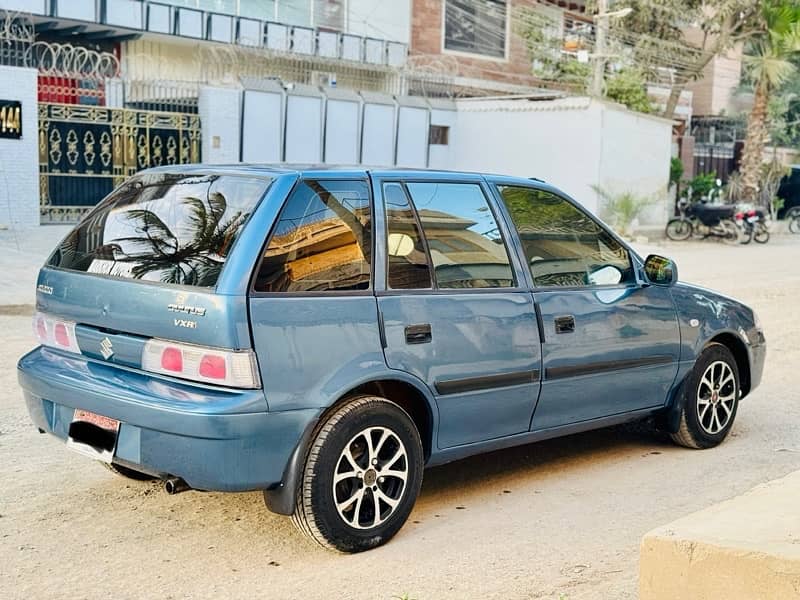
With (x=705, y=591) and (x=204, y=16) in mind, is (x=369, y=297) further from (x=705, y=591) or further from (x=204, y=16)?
(x=204, y=16)

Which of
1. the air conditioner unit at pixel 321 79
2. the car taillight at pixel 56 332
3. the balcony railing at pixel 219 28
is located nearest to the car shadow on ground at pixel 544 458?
the car taillight at pixel 56 332

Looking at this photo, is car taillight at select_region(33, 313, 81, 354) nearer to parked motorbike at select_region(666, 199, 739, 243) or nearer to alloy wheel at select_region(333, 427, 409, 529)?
alloy wheel at select_region(333, 427, 409, 529)

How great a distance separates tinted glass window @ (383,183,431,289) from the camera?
505cm

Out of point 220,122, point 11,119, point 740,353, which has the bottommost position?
point 740,353

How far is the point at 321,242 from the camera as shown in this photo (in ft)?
15.8

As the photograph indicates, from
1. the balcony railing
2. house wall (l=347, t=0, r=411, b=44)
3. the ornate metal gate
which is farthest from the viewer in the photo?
house wall (l=347, t=0, r=411, b=44)

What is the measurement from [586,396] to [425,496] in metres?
1.01

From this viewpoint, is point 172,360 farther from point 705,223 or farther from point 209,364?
point 705,223

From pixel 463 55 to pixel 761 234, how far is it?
34.1ft

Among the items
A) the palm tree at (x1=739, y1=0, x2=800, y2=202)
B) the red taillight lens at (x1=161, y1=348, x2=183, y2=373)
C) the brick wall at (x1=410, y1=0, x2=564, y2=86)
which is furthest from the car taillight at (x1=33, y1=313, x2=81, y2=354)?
the palm tree at (x1=739, y1=0, x2=800, y2=202)

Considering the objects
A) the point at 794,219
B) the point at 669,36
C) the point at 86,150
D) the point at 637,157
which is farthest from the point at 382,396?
the point at 669,36

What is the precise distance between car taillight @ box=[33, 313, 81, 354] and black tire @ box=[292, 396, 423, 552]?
4.25ft

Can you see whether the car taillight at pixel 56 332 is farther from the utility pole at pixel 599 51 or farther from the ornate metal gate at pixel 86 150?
the utility pole at pixel 599 51

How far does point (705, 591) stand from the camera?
3.77 m
